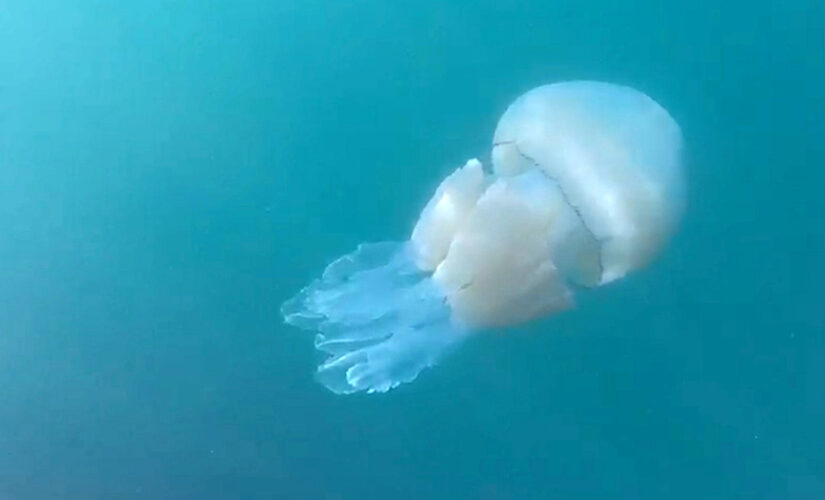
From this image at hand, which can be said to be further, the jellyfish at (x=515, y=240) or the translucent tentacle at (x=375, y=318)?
the translucent tentacle at (x=375, y=318)

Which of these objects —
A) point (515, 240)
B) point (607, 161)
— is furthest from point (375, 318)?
point (607, 161)

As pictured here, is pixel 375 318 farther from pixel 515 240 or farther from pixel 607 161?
pixel 607 161

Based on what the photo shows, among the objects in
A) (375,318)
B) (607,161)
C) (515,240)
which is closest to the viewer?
(515,240)

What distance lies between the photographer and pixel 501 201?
9.26 ft

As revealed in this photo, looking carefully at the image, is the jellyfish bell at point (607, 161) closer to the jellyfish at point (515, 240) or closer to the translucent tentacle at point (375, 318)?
the jellyfish at point (515, 240)

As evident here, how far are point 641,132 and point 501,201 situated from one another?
0.51 meters

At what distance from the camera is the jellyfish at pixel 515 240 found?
9.32 ft

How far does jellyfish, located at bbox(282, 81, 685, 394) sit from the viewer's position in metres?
2.84

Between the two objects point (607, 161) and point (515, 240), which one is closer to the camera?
point (515, 240)

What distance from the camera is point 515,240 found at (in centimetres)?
282

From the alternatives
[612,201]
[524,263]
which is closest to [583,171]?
[612,201]

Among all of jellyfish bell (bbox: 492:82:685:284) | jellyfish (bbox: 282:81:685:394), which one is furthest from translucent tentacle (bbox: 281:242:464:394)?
jellyfish bell (bbox: 492:82:685:284)

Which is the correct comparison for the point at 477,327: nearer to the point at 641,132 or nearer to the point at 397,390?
the point at 397,390

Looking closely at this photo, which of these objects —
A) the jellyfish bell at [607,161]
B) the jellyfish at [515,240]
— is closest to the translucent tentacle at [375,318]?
the jellyfish at [515,240]
